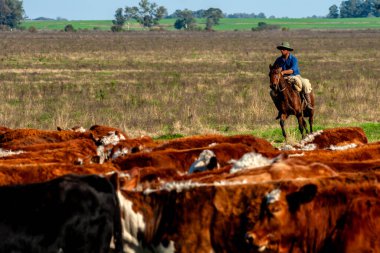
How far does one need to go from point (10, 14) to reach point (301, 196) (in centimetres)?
14860

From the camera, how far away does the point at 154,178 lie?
789 centimetres

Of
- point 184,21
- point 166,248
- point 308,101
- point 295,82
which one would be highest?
point 166,248

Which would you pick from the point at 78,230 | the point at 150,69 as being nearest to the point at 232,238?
the point at 78,230

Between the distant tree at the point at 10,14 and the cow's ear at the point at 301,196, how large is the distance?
145746mm

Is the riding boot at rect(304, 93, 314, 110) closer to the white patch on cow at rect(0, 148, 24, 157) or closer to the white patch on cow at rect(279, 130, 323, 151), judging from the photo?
the white patch on cow at rect(279, 130, 323, 151)

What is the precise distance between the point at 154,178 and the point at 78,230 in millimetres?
1381

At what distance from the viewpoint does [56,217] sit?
6.68m

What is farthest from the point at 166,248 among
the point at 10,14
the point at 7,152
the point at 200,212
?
the point at 10,14

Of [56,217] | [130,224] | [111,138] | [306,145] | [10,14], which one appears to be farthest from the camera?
[10,14]

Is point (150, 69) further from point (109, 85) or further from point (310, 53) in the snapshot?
point (310, 53)

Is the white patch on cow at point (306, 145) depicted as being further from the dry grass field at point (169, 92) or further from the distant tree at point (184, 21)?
the distant tree at point (184, 21)

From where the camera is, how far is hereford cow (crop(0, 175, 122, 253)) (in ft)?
21.7

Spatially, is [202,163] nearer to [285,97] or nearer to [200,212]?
[200,212]


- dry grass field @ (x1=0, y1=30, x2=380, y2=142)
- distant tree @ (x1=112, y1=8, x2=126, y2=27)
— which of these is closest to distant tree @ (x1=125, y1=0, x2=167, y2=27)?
distant tree @ (x1=112, y1=8, x2=126, y2=27)
